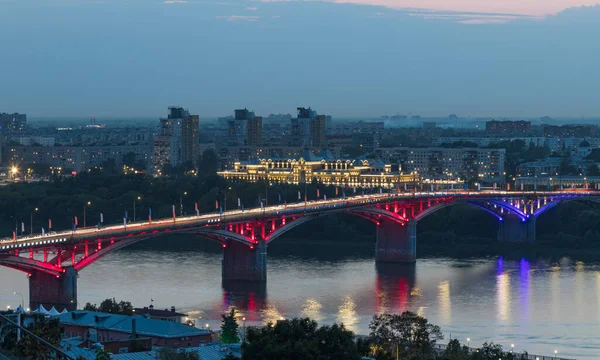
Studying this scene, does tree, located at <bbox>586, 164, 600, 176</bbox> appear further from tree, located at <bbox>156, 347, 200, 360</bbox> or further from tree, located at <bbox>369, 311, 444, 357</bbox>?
tree, located at <bbox>156, 347, 200, 360</bbox>

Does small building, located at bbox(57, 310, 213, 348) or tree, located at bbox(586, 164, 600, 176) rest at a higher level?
tree, located at bbox(586, 164, 600, 176)

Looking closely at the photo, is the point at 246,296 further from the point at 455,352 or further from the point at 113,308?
the point at 455,352

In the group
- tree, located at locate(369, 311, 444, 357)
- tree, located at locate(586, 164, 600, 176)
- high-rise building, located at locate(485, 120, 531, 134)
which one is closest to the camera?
tree, located at locate(369, 311, 444, 357)

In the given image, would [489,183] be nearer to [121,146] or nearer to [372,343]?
[121,146]

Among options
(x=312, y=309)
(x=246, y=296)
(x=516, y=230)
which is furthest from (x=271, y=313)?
(x=516, y=230)

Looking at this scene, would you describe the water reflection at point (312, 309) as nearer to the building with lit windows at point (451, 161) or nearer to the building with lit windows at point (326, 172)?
the building with lit windows at point (326, 172)

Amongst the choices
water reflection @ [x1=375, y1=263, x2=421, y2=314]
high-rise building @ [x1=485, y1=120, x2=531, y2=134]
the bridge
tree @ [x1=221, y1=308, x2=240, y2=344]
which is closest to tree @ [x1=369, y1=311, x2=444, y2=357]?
tree @ [x1=221, y1=308, x2=240, y2=344]
